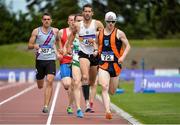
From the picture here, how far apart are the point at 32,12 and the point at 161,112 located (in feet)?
284

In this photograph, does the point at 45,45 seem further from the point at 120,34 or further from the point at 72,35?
the point at 120,34

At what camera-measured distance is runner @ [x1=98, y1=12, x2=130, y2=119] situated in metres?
15.6

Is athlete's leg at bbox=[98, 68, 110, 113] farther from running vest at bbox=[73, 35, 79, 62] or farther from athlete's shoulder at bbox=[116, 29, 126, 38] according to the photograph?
running vest at bbox=[73, 35, 79, 62]

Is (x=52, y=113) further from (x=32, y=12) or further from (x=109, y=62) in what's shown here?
(x=32, y=12)

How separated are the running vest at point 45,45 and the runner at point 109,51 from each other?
2210 mm

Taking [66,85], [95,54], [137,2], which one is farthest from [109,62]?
[137,2]

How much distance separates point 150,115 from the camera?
17.2 metres

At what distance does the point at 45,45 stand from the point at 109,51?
2538mm

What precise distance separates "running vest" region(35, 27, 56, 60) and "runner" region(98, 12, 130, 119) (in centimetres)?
221

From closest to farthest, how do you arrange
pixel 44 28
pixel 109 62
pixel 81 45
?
pixel 109 62 → pixel 81 45 → pixel 44 28

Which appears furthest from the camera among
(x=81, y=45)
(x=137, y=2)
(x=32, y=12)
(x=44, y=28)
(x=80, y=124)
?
(x=32, y=12)

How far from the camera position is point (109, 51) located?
618 inches

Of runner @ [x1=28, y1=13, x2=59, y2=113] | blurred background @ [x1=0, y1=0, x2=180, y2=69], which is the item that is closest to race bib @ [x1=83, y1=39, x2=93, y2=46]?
runner @ [x1=28, y1=13, x2=59, y2=113]

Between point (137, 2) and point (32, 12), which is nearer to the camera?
point (137, 2)
